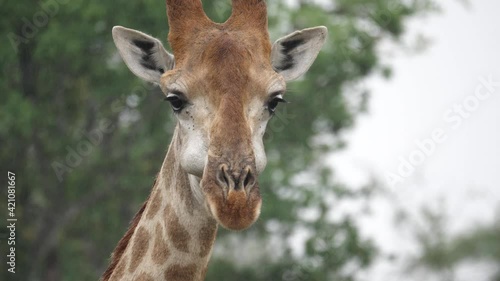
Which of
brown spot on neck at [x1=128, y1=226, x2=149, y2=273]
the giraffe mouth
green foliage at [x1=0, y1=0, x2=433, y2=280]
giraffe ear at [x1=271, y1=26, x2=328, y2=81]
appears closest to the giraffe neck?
brown spot on neck at [x1=128, y1=226, x2=149, y2=273]

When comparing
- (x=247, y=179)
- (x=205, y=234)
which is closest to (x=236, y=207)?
(x=247, y=179)

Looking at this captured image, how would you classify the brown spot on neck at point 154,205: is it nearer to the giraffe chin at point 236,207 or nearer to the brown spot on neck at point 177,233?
the brown spot on neck at point 177,233

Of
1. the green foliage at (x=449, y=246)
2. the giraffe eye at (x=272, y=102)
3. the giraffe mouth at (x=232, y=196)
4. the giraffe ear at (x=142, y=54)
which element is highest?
the green foliage at (x=449, y=246)

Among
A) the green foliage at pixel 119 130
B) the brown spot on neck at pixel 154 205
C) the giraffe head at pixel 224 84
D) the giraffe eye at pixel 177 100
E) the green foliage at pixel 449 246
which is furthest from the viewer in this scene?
the green foliage at pixel 449 246

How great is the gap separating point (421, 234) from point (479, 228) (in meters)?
9.04

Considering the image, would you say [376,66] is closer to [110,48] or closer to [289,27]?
[289,27]

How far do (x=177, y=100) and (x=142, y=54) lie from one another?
0.93 meters

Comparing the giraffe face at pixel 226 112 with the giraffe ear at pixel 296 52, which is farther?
the giraffe ear at pixel 296 52

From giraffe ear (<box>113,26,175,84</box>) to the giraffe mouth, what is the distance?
5.53 feet

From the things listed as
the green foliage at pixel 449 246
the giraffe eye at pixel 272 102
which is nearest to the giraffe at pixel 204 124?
the giraffe eye at pixel 272 102

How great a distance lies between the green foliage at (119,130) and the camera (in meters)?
25.4

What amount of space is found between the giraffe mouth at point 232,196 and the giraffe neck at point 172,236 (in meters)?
0.66

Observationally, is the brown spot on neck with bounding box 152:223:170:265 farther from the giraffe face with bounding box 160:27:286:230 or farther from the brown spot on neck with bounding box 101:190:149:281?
the giraffe face with bounding box 160:27:286:230

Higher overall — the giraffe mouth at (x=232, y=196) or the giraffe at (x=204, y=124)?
the giraffe at (x=204, y=124)
